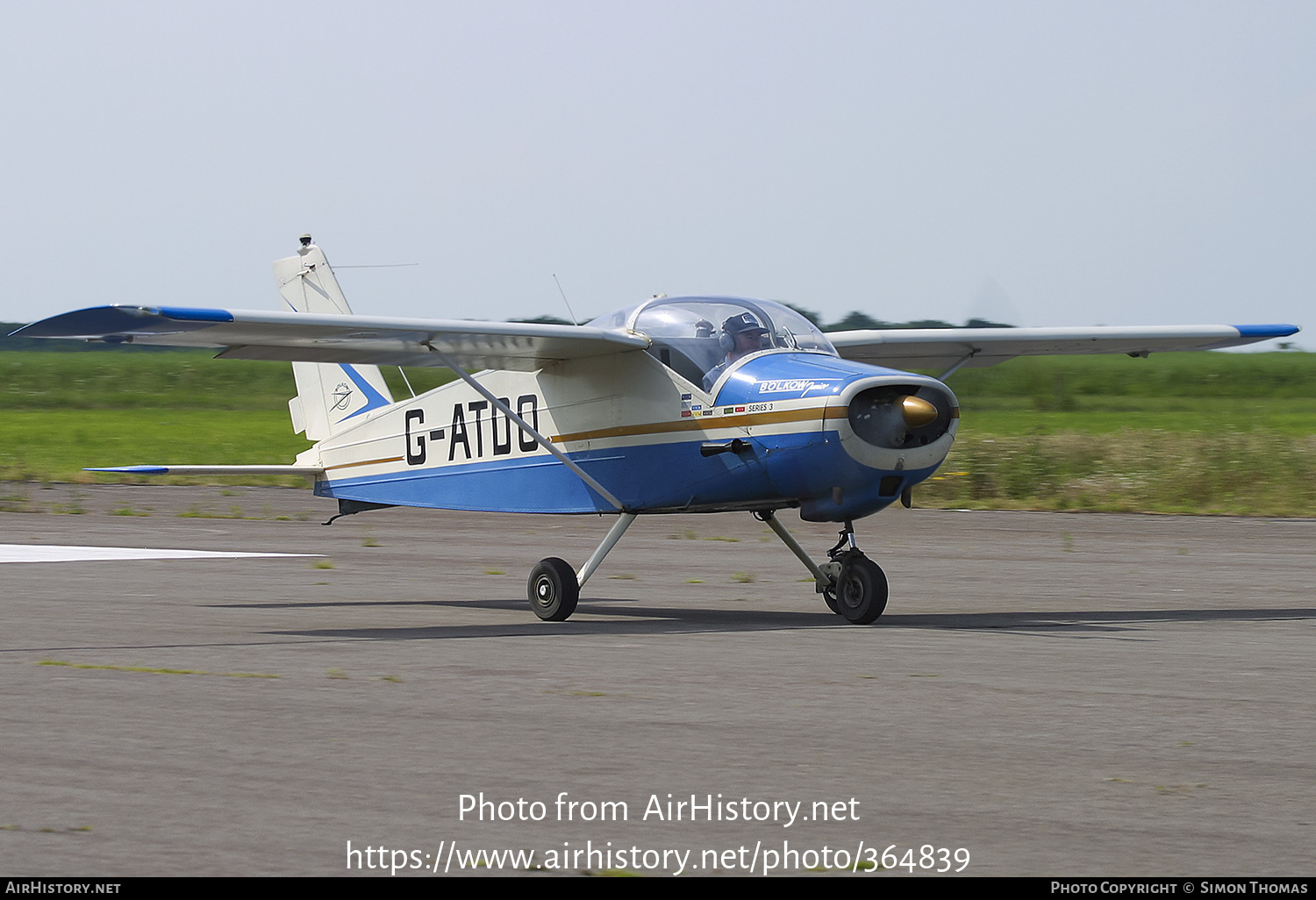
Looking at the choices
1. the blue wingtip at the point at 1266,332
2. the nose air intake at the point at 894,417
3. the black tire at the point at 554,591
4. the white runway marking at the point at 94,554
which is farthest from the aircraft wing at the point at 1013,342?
the white runway marking at the point at 94,554

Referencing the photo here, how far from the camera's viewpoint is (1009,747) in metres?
7.48

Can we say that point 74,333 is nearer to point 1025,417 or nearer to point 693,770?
point 693,770

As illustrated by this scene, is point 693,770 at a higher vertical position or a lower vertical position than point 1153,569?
higher

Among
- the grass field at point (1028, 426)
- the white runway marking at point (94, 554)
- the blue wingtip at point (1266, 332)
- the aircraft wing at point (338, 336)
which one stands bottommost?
the grass field at point (1028, 426)

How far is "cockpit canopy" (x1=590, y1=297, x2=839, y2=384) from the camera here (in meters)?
13.4

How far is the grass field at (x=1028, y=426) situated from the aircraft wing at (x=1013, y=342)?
926cm

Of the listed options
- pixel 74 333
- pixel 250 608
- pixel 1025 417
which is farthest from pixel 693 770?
pixel 1025 417

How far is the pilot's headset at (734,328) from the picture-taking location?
529 inches

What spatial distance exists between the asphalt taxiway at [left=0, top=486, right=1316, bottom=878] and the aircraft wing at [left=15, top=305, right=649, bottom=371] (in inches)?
89.9

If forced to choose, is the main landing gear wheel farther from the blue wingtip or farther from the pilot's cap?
the blue wingtip

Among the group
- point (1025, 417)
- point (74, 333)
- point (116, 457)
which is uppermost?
point (74, 333)

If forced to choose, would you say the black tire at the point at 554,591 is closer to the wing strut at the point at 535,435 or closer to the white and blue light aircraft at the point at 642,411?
the white and blue light aircraft at the point at 642,411
